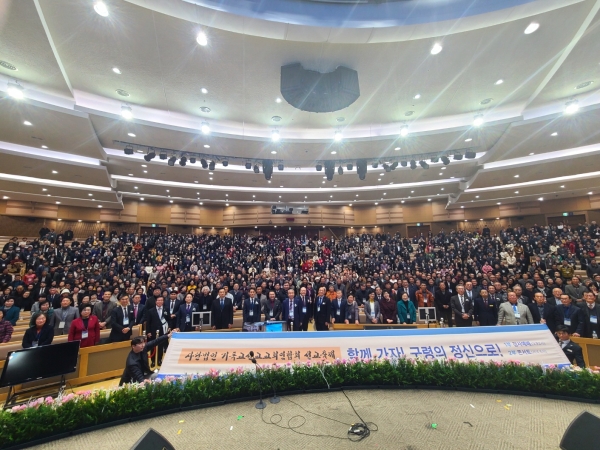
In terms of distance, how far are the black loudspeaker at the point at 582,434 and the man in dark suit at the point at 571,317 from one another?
3889mm

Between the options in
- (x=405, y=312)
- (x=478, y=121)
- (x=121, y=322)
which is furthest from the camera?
(x=478, y=121)

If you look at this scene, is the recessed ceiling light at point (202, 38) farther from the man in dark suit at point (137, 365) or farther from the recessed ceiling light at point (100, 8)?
the man in dark suit at point (137, 365)

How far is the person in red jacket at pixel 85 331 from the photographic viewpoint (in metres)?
4.47

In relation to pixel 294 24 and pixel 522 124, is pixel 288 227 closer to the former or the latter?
pixel 522 124

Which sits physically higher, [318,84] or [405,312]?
[318,84]

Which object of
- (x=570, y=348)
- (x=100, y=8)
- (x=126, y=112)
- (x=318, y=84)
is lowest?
(x=570, y=348)

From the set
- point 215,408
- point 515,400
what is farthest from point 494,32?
point 215,408

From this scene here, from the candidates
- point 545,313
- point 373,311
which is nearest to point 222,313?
point 373,311

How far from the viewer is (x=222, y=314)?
226 inches

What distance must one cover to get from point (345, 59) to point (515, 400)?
607cm

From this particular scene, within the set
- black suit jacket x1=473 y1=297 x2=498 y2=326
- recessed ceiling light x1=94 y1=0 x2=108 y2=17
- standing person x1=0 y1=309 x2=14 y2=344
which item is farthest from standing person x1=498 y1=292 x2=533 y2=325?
standing person x1=0 y1=309 x2=14 y2=344

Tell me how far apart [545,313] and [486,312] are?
92 cm

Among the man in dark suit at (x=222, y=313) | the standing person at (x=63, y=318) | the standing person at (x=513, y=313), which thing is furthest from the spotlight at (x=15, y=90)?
the standing person at (x=513, y=313)

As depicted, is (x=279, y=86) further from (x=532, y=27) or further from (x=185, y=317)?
(x=185, y=317)
